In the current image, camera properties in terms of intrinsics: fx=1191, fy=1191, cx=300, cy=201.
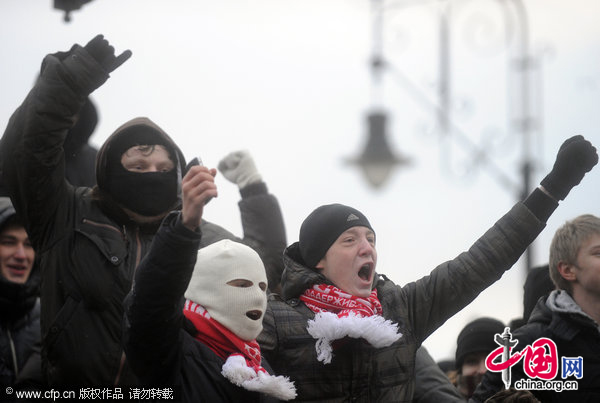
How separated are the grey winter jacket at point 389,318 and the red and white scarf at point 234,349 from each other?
0.99 ft

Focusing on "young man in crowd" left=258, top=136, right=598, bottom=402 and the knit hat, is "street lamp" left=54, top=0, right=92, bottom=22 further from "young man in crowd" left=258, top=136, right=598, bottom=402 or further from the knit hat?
the knit hat

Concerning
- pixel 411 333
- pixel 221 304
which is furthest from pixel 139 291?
pixel 411 333

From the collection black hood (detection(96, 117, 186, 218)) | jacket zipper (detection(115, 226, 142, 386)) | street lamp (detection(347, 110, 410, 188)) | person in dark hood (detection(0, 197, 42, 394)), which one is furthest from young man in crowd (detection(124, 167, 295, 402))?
street lamp (detection(347, 110, 410, 188))

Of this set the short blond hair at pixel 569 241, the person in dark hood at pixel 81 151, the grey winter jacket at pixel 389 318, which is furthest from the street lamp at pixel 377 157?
the grey winter jacket at pixel 389 318

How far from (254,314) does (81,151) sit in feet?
9.69

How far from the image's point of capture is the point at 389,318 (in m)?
5.37

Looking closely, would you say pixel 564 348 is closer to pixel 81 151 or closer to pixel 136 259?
pixel 136 259

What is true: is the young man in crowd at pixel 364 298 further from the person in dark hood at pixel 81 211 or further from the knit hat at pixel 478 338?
the knit hat at pixel 478 338

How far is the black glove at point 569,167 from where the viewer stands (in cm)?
555

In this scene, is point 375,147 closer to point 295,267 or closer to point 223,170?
point 223,170

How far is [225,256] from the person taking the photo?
16.2 ft

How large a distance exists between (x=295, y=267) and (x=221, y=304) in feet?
2.34

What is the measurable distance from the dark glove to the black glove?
2070mm

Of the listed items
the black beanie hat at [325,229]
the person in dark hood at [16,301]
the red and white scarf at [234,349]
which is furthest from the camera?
→ the person in dark hood at [16,301]
